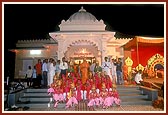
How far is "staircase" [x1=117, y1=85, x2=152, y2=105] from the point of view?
7869mm

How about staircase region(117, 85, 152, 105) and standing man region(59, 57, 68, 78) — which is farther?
standing man region(59, 57, 68, 78)

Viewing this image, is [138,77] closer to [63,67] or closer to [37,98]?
[63,67]

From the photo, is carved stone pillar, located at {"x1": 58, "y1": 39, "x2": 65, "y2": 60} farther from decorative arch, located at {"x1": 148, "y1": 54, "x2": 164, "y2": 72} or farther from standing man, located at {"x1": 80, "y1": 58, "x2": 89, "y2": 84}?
decorative arch, located at {"x1": 148, "y1": 54, "x2": 164, "y2": 72}

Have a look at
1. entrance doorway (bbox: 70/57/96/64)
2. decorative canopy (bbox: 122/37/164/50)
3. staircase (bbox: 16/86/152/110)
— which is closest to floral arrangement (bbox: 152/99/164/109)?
staircase (bbox: 16/86/152/110)

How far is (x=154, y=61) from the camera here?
28.4 ft

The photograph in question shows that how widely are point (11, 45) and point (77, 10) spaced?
1949mm

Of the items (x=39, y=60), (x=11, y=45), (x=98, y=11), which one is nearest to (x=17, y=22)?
(x=11, y=45)

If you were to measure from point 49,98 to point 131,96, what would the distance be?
6.88 feet

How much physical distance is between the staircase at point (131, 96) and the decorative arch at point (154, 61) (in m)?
0.82

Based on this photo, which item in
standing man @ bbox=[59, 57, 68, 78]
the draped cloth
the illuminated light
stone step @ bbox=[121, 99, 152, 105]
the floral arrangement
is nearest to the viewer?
the floral arrangement

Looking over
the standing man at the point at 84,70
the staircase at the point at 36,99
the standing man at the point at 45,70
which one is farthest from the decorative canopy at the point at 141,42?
the staircase at the point at 36,99

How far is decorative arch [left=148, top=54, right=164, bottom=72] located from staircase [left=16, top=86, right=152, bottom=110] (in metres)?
0.82

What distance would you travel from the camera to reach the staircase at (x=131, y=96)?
25.8ft

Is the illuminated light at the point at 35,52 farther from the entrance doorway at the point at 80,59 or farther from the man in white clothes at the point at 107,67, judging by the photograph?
the man in white clothes at the point at 107,67
